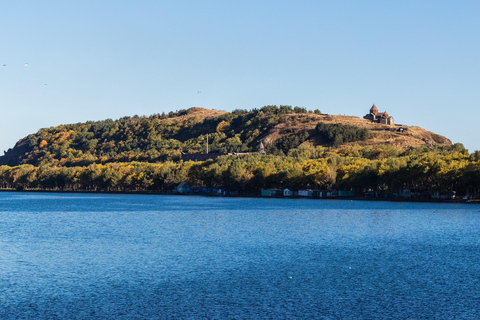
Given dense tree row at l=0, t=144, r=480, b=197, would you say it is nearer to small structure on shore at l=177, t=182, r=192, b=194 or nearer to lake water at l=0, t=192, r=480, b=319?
small structure on shore at l=177, t=182, r=192, b=194

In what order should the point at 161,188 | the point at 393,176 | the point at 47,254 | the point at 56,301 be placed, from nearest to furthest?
the point at 56,301 → the point at 47,254 → the point at 393,176 → the point at 161,188

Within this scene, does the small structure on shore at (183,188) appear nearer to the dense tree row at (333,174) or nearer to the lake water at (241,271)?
the dense tree row at (333,174)

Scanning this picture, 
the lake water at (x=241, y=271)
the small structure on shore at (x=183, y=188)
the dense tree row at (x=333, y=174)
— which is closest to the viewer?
the lake water at (x=241, y=271)

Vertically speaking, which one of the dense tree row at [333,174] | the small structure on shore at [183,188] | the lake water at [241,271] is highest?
the dense tree row at [333,174]

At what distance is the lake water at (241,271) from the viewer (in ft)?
100

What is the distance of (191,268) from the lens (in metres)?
42.2

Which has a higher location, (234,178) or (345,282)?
(234,178)

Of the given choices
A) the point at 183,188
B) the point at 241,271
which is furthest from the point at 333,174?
the point at 241,271

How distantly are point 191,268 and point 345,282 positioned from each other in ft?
37.7

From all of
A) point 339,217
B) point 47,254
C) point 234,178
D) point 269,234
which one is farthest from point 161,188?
point 47,254

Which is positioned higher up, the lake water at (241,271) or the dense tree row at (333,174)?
the dense tree row at (333,174)

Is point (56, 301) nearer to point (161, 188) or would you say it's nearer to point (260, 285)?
point (260, 285)

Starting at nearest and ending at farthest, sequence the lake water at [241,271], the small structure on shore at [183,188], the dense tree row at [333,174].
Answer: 1. the lake water at [241,271]
2. the dense tree row at [333,174]
3. the small structure on shore at [183,188]

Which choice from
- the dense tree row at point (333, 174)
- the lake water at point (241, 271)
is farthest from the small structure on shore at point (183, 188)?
the lake water at point (241, 271)
